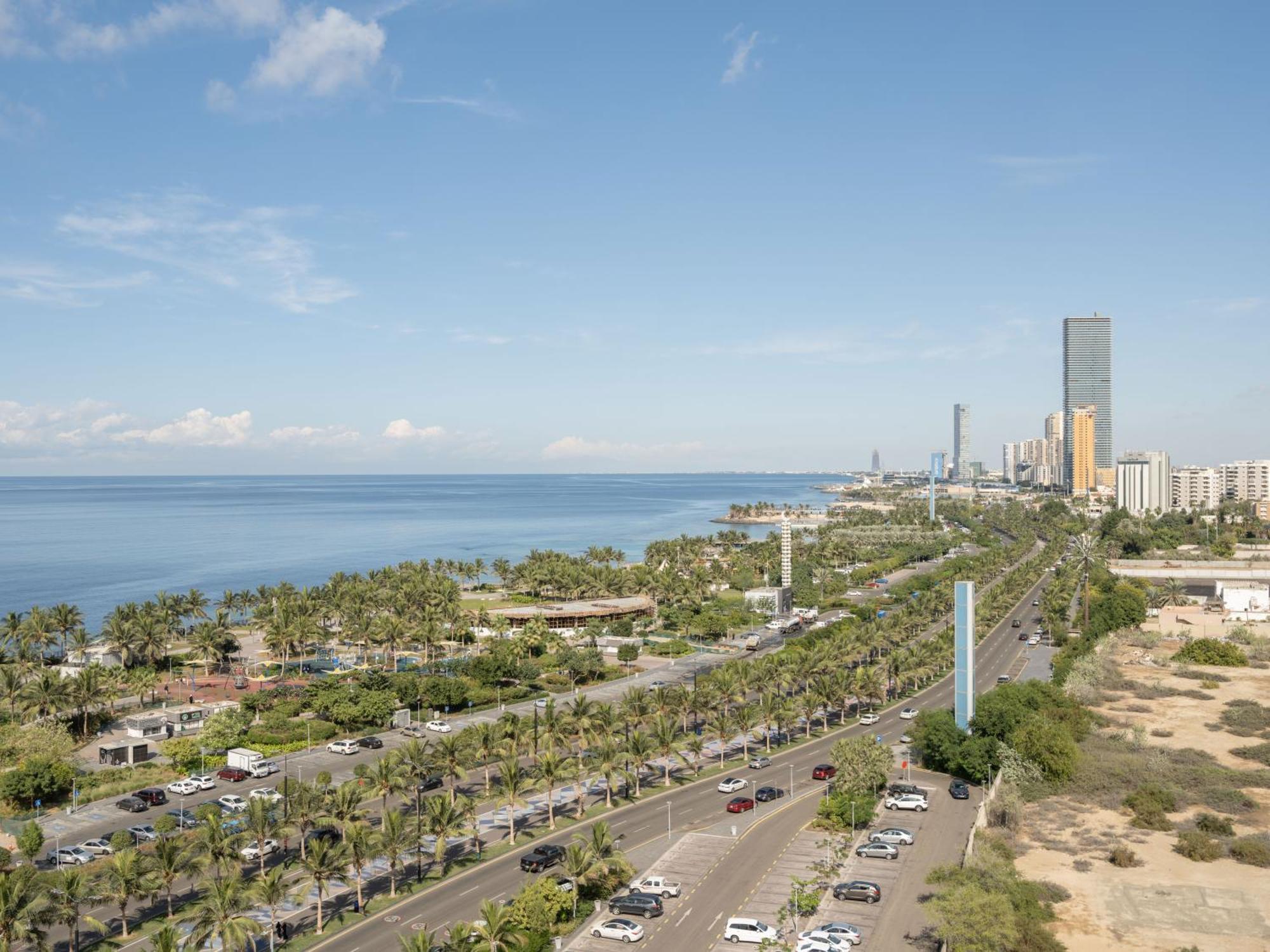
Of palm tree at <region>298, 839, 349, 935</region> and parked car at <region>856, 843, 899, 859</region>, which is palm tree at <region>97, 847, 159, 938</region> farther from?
parked car at <region>856, 843, 899, 859</region>

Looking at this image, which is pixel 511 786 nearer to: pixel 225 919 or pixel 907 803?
pixel 225 919

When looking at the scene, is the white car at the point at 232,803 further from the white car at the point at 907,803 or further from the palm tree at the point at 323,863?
the white car at the point at 907,803

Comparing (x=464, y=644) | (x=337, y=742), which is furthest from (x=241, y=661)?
(x=337, y=742)

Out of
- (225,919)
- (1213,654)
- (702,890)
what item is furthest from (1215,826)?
(1213,654)

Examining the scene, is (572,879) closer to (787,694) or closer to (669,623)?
(787,694)

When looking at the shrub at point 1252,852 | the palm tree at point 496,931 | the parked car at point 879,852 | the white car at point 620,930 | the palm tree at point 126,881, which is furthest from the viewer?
the parked car at point 879,852

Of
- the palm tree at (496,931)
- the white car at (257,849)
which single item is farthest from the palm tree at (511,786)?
the palm tree at (496,931)
